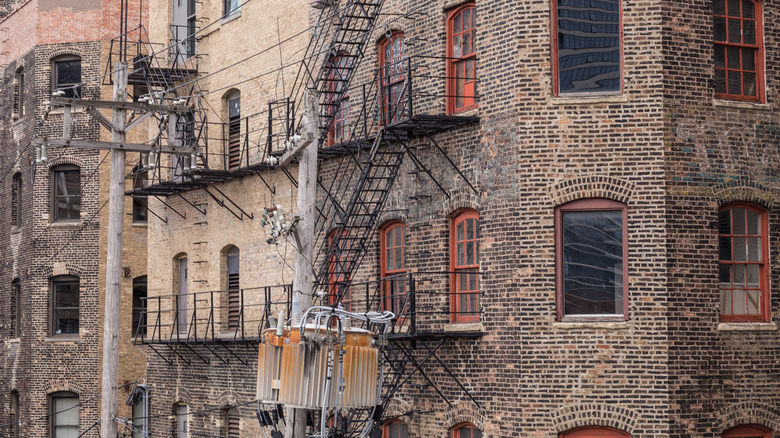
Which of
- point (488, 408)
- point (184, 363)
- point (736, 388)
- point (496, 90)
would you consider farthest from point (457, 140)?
point (184, 363)

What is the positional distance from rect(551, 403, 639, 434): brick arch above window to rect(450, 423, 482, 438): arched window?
1938mm

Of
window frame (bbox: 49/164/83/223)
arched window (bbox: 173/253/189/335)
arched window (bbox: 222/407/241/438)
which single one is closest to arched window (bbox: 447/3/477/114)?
arched window (bbox: 222/407/241/438)

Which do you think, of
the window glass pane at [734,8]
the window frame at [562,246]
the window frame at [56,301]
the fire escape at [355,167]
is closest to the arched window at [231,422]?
the fire escape at [355,167]

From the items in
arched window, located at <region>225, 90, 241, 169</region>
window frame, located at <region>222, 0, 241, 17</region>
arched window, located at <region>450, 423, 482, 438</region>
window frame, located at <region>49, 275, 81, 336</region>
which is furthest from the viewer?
window frame, located at <region>49, 275, 81, 336</region>

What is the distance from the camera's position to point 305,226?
19.3m

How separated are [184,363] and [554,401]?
14038 millimetres

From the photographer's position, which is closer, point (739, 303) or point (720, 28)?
point (739, 303)

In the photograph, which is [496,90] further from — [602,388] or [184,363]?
[184,363]


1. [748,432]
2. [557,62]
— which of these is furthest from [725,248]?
[557,62]

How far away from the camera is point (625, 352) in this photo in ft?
67.6

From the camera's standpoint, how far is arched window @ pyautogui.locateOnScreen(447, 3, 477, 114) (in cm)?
2297

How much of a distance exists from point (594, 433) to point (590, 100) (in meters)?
5.69

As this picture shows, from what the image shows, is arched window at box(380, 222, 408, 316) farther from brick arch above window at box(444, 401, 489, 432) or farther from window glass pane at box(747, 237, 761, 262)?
window glass pane at box(747, 237, 761, 262)

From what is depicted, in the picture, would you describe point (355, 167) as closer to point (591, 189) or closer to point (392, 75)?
point (392, 75)
